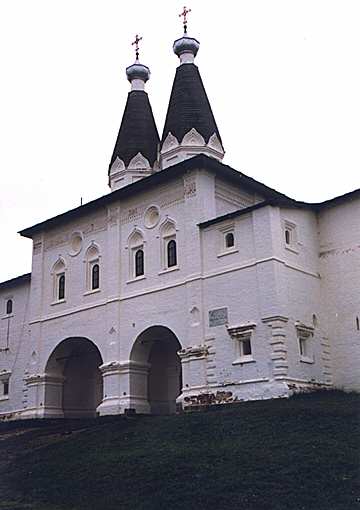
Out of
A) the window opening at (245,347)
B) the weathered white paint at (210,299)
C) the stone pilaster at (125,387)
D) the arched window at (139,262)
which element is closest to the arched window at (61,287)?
the weathered white paint at (210,299)

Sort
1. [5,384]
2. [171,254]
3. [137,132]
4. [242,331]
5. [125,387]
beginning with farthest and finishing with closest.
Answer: [5,384] < [137,132] < [171,254] < [125,387] < [242,331]

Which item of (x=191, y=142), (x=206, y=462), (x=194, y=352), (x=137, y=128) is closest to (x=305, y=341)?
(x=194, y=352)

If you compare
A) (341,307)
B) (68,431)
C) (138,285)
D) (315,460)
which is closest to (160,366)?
(138,285)

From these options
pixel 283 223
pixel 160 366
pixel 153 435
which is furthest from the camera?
pixel 160 366

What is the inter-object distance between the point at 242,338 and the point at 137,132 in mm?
13256

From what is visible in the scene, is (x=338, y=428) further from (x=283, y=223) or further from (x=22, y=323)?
(x=22, y=323)

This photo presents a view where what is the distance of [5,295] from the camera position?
3622cm

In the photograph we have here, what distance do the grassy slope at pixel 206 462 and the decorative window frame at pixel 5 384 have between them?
10976mm

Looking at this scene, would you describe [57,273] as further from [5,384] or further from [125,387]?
[125,387]

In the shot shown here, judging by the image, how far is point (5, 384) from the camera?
3453 cm

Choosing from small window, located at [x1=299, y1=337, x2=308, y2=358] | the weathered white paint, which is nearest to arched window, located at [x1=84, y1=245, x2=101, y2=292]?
the weathered white paint

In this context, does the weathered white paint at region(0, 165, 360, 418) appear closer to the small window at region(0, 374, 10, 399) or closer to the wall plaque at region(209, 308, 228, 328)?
the wall plaque at region(209, 308, 228, 328)

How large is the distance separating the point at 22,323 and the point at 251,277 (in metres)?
14.1

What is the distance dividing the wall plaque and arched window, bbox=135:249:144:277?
4.48 meters
